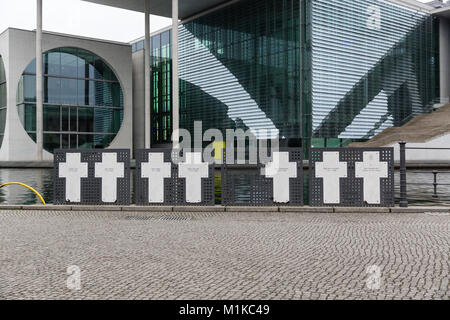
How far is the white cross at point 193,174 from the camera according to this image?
39.7ft

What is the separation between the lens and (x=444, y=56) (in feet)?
160

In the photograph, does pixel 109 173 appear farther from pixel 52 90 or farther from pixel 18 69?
pixel 52 90

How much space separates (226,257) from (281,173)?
5.85m

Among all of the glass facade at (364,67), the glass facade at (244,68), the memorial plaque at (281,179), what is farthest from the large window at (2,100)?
the memorial plaque at (281,179)

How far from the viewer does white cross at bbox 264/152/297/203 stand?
11.8 m

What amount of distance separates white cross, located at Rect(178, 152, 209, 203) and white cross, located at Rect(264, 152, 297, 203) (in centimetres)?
154

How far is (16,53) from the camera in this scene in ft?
145

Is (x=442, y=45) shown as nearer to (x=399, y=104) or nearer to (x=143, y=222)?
(x=399, y=104)

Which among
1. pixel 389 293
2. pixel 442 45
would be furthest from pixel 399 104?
pixel 389 293

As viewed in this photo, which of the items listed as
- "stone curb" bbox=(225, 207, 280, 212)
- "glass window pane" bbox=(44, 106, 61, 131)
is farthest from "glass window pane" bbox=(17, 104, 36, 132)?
"stone curb" bbox=(225, 207, 280, 212)

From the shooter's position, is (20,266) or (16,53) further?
(16,53)

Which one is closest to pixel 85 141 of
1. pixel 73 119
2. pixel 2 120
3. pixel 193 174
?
pixel 73 119

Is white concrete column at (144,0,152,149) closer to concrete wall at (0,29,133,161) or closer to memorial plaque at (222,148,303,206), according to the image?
concrete wall at (0,29,133,161)
